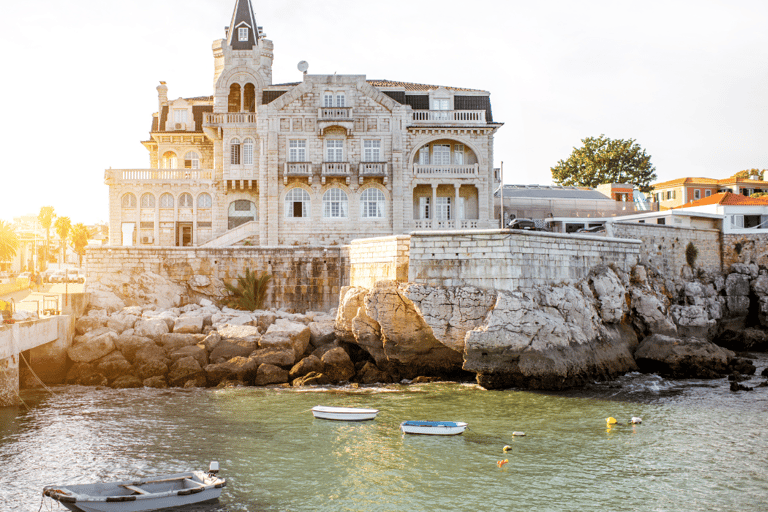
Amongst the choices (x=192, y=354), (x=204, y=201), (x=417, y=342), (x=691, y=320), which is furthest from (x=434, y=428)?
(x=204, y=201)

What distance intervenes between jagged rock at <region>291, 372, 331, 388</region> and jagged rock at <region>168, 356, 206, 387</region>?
3.58 m

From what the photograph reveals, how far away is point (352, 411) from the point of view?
18312 mm

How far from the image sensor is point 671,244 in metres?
36.2

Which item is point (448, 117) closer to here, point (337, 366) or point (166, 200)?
point (166, 200)

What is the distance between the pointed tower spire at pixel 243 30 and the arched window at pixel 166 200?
11.1 metres

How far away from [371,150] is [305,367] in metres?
19.4

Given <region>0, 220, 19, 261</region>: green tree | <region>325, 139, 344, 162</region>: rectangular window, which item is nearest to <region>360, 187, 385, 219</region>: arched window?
<region>325, 139, 344, 162</region>: rectangular window

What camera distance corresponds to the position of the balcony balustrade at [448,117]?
39906 millimetres

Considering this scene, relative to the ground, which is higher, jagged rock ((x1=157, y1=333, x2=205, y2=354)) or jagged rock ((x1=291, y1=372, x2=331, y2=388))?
jagged rock ((x1=157, y1=333, x2=205, y2=354))

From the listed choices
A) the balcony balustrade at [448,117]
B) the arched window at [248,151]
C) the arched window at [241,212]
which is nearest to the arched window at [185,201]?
the arched window at [241,212]

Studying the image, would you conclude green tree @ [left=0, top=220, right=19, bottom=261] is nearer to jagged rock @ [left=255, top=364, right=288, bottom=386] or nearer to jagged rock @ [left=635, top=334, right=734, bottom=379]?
jagged rock @ [left=255, top=364, right=288, bottom=386]

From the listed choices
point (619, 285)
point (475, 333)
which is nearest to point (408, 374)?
point (475, 333)

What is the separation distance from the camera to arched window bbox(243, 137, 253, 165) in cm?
4025

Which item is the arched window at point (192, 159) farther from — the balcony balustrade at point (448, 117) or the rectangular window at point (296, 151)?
the balcony balustrade at point (448, 117)
